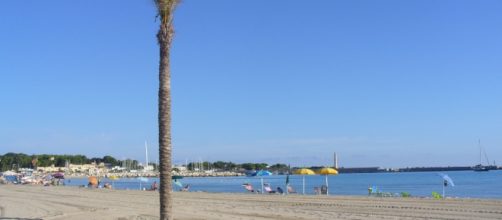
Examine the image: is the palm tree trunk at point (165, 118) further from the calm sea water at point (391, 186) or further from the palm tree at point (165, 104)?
the calm sea water at point (391, 186)

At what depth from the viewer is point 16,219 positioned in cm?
2202

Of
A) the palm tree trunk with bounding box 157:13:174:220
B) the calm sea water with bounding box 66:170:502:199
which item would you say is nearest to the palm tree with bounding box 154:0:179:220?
the palm tree trunk with bounding box 157:13:174:220

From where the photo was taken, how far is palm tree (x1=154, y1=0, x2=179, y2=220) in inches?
547

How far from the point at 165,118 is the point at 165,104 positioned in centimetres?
34

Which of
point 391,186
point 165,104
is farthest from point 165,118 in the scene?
point 391,186

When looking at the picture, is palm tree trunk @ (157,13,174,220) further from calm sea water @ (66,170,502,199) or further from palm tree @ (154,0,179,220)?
calm sea water @ (66,170,502,199)

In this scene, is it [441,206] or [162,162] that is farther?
[441,206]

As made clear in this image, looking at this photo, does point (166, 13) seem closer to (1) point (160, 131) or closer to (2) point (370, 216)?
(1) point (160, 131)

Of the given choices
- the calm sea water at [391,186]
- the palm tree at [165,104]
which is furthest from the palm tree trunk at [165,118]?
the calm sea water at [391,186]

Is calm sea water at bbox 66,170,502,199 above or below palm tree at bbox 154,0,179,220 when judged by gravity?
below

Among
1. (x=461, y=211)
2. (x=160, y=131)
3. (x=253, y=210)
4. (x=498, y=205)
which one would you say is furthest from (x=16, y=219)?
(x=498, y=205)

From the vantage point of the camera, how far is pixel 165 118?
13992 mm

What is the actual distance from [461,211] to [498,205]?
12.9 ft

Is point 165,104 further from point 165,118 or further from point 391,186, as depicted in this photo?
point 391,186
